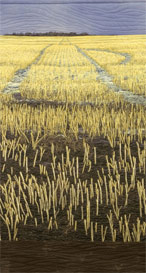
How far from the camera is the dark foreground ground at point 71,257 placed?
3.28 meters

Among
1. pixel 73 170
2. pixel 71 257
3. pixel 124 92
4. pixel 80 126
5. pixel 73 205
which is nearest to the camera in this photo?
pixel 71 257

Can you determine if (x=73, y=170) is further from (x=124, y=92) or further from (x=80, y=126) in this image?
(x=124, y=92)

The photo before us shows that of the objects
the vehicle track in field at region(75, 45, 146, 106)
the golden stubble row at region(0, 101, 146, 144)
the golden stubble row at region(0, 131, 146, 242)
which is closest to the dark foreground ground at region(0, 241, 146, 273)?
the golden stubble row at region(0, 131, 146, 242)

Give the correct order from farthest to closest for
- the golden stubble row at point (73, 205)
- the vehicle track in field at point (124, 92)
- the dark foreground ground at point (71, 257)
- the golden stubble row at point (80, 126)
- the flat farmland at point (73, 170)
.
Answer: the vehicle track in field at point (124, 92) < the golden stubble row at point (80, 126) < the flat farmland at point (73, 170) < the golden stubble row at point (73, 205) < the dark foreground ground at point (71, 257)

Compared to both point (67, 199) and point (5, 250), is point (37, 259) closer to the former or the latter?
point (5, 250)

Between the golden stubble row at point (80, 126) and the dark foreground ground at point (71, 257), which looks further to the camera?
the golden stubble row at point (80, 126)

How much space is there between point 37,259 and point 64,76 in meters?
15.7

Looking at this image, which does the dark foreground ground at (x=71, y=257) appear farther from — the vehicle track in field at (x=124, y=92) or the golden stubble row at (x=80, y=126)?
the vehicle track in field at (x=124, y=92)

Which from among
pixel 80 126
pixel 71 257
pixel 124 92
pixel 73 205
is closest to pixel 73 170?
pixel 73 205

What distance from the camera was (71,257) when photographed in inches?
133

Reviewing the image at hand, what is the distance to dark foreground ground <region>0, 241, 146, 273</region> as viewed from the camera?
3.28 m

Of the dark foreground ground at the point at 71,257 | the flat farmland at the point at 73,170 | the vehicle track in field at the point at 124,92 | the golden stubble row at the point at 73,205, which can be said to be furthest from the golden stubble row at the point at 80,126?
the dark foreground ground at the point at 71,257

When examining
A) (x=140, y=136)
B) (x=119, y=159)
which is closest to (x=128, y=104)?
(x=140, y=136)

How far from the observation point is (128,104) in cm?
1159
